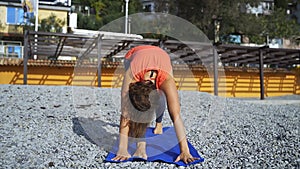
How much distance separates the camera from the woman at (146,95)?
3557 mm

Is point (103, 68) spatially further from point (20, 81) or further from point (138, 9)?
point (138, 9)

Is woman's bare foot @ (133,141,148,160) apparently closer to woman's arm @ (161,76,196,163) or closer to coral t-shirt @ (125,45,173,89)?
woman's arm @ (161,76,196,163)

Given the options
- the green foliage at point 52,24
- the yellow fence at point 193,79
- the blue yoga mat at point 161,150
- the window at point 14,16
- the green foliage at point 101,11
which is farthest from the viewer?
the green foliage at point 101,11

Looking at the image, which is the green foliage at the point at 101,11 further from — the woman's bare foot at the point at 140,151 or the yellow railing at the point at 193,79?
the woman's bare foot at the point at 140,151

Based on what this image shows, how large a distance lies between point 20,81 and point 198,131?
32.1 ft

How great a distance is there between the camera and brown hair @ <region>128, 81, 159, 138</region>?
11.5 feet

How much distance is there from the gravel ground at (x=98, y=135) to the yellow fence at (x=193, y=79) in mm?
4287

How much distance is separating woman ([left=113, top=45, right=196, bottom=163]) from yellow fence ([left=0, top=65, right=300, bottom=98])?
24.6 feet

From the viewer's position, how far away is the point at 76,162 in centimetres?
363

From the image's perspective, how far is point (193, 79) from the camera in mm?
15516

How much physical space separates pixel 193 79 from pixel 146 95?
39.9 feet

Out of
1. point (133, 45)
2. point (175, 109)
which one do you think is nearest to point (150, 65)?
point (175, 109)

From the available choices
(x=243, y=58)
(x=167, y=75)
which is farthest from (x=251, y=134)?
(x=243, y=58)

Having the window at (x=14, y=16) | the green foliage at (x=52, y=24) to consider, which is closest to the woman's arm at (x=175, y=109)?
the green foliage at (x=52, y=24)
